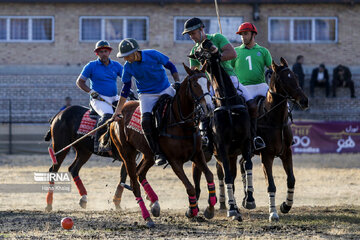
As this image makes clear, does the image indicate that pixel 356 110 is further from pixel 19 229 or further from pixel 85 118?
pixel 19 229

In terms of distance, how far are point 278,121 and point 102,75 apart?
3939 millimetres

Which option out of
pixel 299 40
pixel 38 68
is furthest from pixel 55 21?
pixel 299 40

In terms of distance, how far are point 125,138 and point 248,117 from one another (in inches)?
81.9

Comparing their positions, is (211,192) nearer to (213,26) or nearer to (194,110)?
(194,110)

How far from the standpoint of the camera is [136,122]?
1077cm

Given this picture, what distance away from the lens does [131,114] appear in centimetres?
1105

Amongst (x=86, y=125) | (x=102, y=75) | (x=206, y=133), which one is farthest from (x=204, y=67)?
(x=86, y=125)

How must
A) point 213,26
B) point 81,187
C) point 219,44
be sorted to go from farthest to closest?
point 213,26, point 81,187, point 219,44

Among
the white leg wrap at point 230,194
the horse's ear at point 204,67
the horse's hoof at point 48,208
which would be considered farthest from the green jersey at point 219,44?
the horse's hoof at point 48,208

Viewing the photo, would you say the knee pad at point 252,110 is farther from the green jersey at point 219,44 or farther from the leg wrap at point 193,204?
the leg wrap at point 193,204

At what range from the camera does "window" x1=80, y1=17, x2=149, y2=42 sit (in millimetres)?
30062

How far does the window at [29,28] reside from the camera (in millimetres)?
30141

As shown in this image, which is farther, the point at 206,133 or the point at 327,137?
the point at 327,137

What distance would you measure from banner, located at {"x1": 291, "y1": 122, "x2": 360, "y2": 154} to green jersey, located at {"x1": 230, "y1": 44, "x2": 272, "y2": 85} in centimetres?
1352
